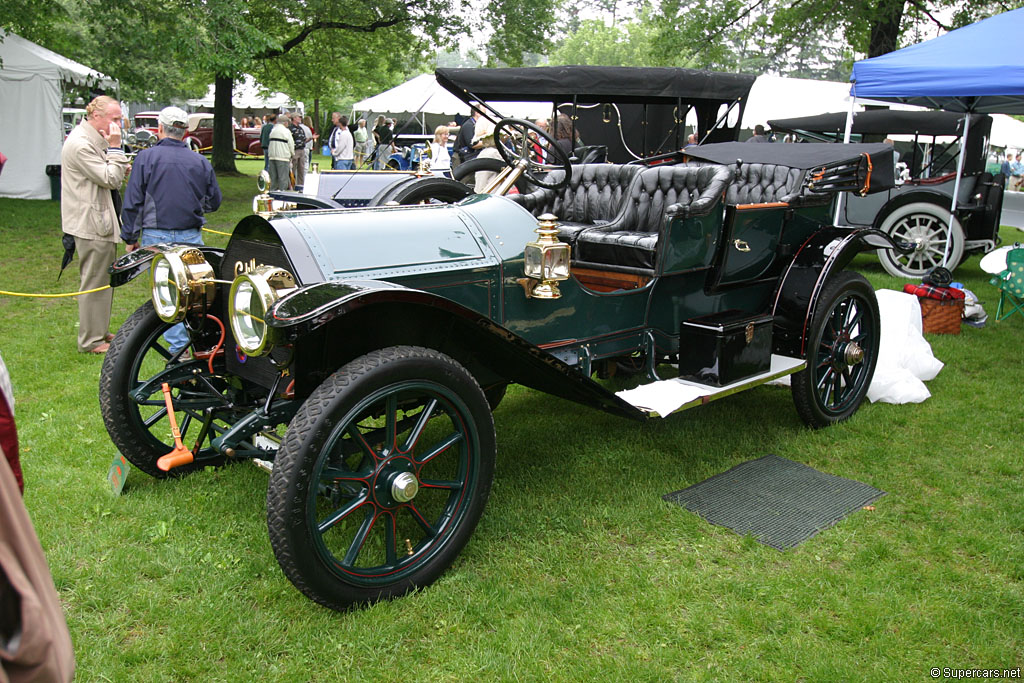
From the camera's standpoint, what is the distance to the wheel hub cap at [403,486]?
273 cm

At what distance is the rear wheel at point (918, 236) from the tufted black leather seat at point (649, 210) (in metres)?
5.55

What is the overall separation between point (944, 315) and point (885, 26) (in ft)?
24.0

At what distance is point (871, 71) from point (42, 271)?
8.73 metres

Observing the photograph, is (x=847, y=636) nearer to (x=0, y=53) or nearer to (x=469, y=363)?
(x=469, y=363)

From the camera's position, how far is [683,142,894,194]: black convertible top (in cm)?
470

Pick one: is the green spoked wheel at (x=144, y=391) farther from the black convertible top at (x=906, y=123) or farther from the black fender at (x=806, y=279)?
the black convertible top at (x=906, y=123)

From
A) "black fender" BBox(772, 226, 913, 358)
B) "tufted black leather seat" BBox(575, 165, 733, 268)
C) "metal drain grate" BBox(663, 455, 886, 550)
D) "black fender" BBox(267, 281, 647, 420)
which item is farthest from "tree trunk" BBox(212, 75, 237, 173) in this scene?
"metal drain grate" BBox(663, 455, 886, 550)

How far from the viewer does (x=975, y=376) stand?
18.6 ft

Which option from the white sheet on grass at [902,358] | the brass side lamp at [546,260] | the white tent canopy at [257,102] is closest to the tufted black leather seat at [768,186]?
the white sheet on grass at [902,358]

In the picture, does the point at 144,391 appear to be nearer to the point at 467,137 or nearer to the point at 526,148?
the point at 526,148

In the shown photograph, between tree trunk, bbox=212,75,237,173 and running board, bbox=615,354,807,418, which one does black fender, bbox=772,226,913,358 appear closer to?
running board, bbox=615,354,807,418

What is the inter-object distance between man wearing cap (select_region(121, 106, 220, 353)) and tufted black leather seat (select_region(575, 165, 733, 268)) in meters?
2.66

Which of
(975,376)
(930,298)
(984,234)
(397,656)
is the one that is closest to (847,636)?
(397,656)

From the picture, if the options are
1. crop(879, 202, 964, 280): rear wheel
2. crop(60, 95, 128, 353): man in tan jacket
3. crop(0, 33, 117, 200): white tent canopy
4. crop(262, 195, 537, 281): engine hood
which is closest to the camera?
crop(262, 195, 537, 281): engine hood
